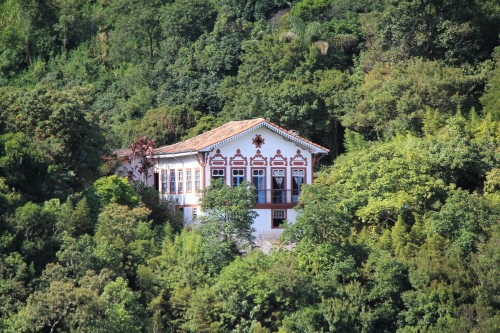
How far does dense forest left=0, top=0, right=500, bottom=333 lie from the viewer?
42219mm

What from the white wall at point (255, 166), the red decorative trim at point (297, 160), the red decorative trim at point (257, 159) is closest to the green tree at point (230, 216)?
the white wall at point (255, 166)

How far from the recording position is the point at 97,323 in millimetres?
39438

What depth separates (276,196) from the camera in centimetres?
5162

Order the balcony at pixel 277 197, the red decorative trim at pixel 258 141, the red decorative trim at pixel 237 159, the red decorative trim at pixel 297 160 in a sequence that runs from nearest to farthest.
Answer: the balcony at pixel 277 197, the red decorative trim at pixel 237 159, the red decorative trim at pixel 258 141, the red decorative trim at pixel 297 160

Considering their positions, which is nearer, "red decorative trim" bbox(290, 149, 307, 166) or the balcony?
the balcony

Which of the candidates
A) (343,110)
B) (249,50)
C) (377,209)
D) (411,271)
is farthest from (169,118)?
(411,271)

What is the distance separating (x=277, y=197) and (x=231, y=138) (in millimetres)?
3269

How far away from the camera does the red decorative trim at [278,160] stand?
51.9 metres


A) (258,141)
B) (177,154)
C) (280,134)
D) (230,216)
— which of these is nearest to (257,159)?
(258,141)

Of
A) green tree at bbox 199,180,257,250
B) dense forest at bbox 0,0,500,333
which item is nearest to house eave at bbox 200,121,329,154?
dense forest at bbox 0,0,500,333

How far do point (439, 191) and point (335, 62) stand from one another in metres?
18.5

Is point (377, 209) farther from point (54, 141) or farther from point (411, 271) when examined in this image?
point (54, 141)

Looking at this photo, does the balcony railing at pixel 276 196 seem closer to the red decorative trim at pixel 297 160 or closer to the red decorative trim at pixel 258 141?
the red decorative trim at pixel 297 160

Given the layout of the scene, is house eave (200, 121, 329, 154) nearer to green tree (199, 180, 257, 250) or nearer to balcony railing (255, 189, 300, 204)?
balcony railing (255, 189, 300, 204)
